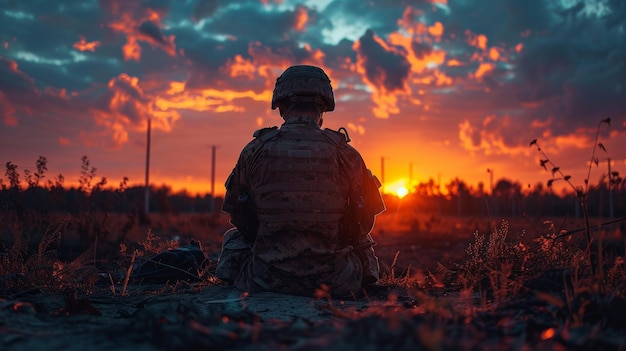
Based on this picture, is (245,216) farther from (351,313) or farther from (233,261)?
(351,313)

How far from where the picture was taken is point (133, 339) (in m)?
3.08

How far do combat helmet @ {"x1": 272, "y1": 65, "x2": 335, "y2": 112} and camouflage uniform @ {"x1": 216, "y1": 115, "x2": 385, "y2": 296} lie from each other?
0.24 m

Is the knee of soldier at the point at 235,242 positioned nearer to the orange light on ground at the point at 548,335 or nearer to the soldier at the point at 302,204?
the soldier at the point at 302,204

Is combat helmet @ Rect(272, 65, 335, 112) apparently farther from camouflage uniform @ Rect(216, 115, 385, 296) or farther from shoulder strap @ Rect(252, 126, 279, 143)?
shoulder strap @ Rect(252, 126, 279, 143)

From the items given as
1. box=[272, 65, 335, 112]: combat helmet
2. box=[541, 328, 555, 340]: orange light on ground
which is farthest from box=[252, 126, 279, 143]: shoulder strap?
box=[541, 328, 555, 340]: orange light on ground

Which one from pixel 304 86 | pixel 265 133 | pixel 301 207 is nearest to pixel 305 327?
pixel 301 207

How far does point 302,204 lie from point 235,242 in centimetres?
115

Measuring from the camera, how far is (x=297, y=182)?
5.14 m

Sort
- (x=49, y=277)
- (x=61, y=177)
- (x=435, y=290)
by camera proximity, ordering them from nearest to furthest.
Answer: (x=49, y=277) < (x=435, y=290) < (x=61, y=177)

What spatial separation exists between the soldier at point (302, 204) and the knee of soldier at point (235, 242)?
2 centimetres

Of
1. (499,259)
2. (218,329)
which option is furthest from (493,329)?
(499,259)

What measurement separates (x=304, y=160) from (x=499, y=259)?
2.32 metres

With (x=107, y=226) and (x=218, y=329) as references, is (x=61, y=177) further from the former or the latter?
(x=218, y=329)

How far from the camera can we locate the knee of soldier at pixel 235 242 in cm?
580
